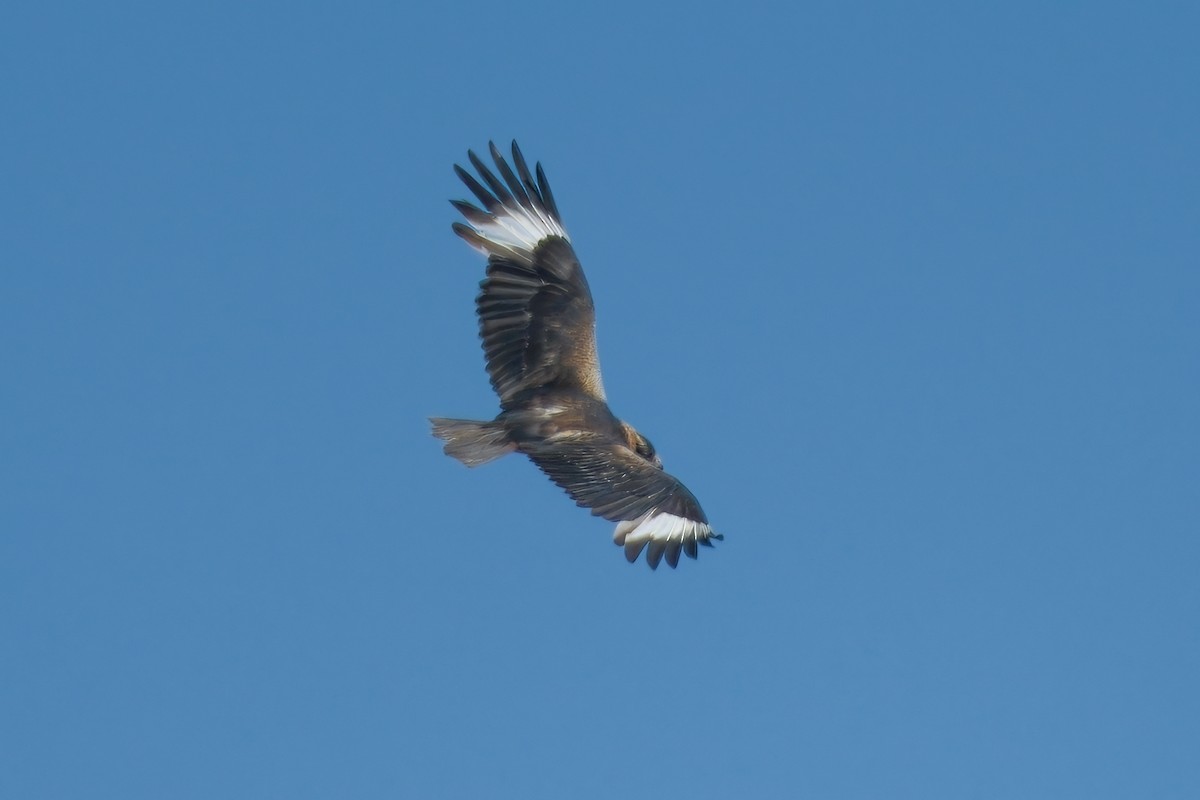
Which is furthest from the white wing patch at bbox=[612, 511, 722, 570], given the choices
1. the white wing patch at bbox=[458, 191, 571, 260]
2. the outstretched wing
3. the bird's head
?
the white wing patch at bbox=[458, 191, 571, 260]

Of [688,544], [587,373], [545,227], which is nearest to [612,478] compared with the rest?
[688,544]

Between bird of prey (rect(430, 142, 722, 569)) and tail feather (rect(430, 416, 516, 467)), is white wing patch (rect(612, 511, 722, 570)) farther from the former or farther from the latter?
tail feather (rect(430, 416, 516, 467))

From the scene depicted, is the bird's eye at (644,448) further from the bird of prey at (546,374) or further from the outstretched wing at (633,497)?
the outstretched wing at (633,497)

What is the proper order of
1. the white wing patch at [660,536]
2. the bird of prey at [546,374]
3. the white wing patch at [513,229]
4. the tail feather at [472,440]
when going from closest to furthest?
the white wing patch at [660,536], the bird of prey at [546,374], the tail feather at [472,440], the white wing patch at [513,229]

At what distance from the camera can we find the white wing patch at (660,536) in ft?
39.7

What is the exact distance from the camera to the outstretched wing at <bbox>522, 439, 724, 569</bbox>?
1216 cm

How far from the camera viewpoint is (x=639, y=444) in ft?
45.9

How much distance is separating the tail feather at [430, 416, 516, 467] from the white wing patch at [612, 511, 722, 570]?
1.64 m

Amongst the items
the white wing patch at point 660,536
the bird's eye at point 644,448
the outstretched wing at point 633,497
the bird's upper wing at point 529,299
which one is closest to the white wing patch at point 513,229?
the bird's upper wing at point 529,299

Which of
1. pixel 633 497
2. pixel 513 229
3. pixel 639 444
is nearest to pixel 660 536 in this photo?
pixel 633 497

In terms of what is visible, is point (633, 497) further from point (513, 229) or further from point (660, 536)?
point (513, 229)

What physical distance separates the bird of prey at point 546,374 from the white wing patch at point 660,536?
0.04 feet

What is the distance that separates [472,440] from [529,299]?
1497 millimetres

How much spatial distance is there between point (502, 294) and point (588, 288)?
0.81 m
